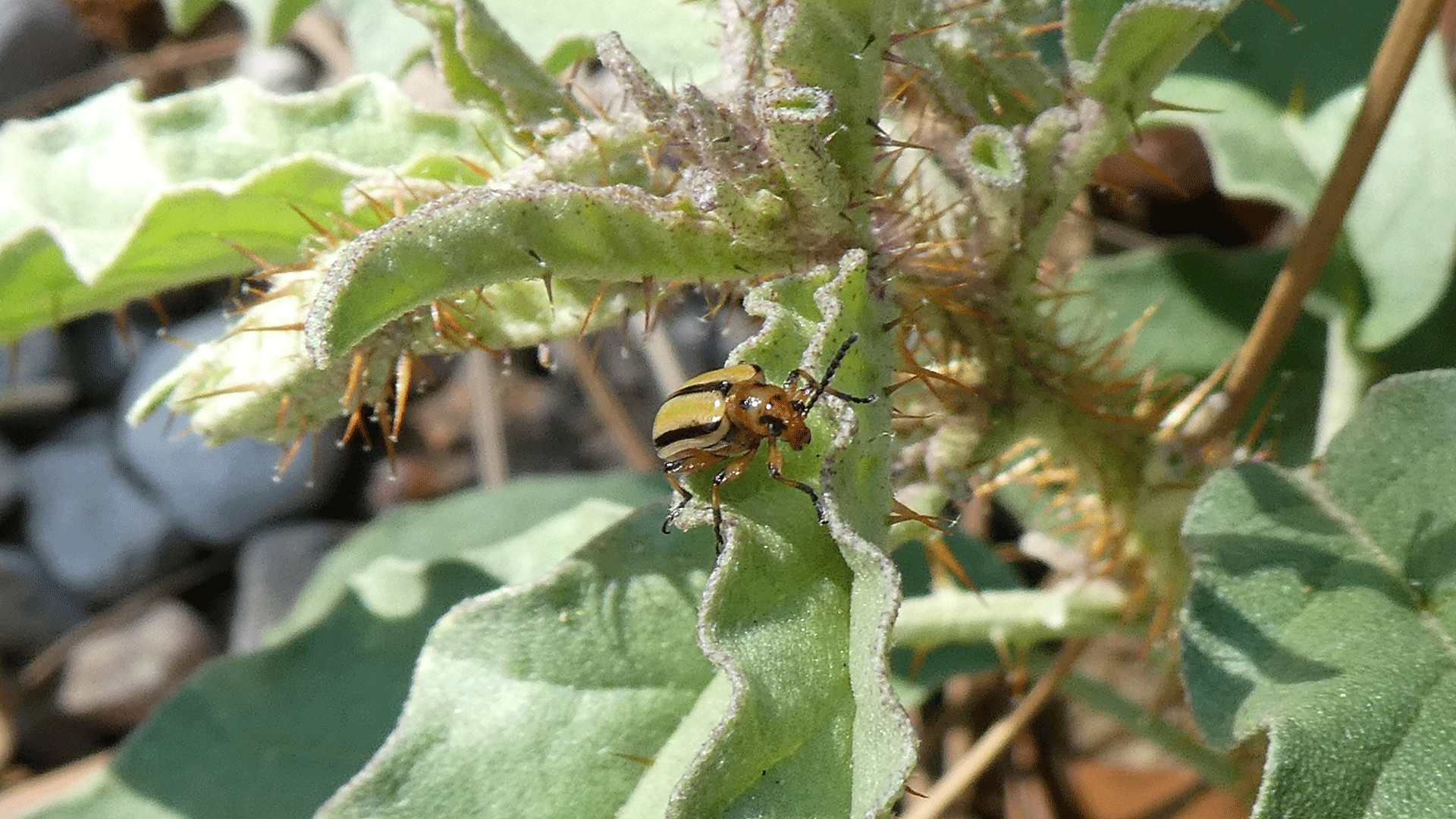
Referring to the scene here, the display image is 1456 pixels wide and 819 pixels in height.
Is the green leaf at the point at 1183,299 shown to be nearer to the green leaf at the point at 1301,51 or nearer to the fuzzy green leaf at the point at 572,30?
the green leaf at the point at 1301,51

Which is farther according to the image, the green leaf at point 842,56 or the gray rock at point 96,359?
the gray rock at point 96,359

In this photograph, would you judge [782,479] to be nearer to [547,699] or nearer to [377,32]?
[547,699]

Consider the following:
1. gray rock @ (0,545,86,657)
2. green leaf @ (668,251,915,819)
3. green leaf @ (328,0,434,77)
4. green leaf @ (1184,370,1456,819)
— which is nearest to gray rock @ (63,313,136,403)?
gray rock @ (0,545,86,657)

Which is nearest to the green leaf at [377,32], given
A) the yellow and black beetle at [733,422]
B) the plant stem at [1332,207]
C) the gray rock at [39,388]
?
the yellow and black beetle at [733,422]

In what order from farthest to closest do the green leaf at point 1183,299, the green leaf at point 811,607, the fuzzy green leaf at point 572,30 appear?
the green leaf at point 1183,299, the fuzzy green leaf at point 572,30, the green leaf at point 811,607

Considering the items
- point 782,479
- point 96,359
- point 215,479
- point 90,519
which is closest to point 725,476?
point 782,479

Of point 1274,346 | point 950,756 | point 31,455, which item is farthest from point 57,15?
point 1274,346
